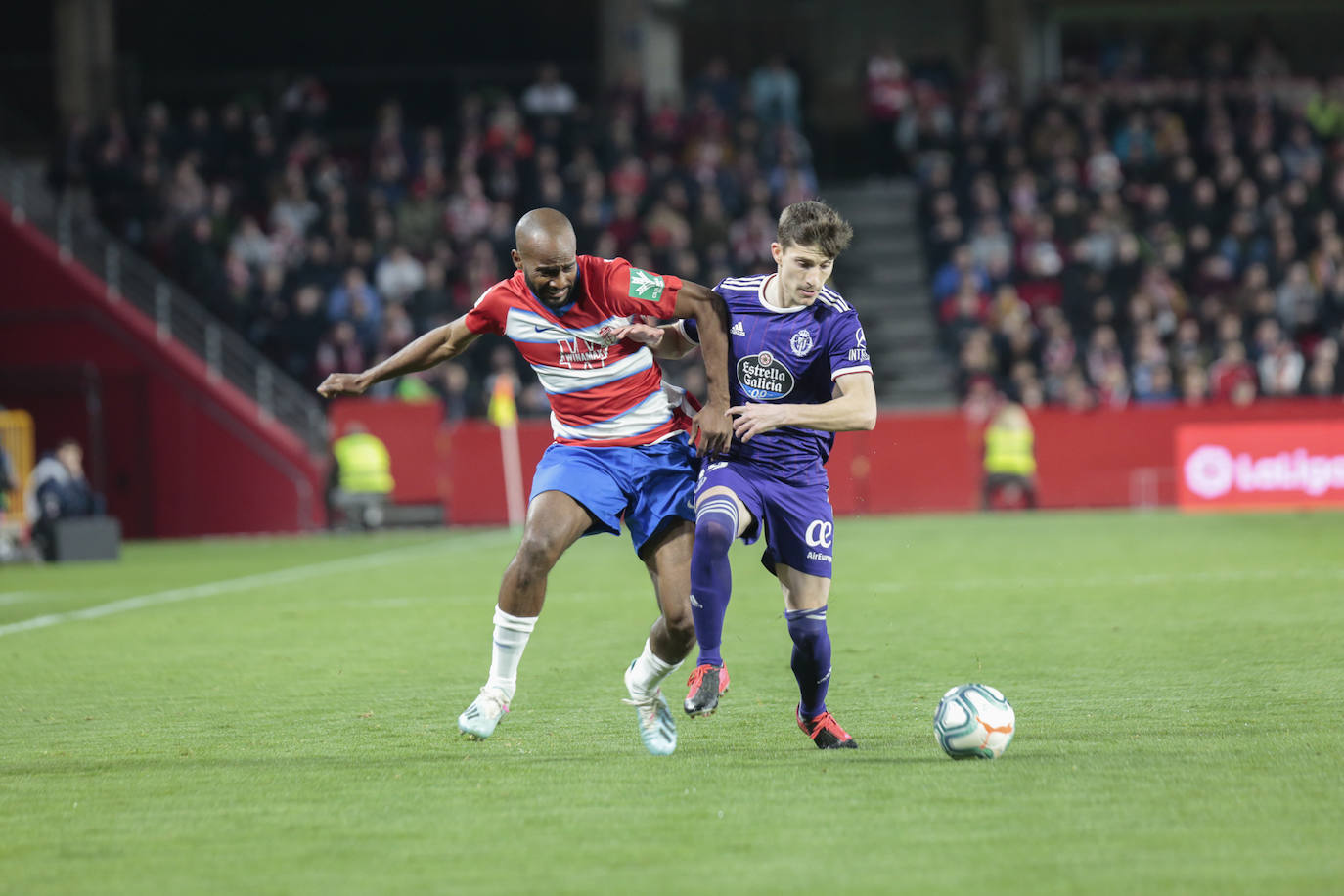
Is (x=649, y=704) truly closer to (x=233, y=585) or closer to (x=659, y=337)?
(x=659, y=337)

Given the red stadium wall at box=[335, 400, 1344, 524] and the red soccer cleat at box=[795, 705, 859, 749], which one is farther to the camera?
the red stadium wall at box=[335, 400, 1344, 524]

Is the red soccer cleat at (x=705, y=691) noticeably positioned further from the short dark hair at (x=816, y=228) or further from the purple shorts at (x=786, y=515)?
the short dark hair at (x=816, y=228)

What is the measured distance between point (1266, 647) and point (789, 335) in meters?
3.75

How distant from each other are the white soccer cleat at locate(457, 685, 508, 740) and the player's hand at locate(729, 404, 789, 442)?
1.31 m

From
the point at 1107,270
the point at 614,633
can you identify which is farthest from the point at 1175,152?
the point at 614,633

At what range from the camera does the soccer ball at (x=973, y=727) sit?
5648mm

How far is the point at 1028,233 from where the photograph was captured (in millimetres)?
23953

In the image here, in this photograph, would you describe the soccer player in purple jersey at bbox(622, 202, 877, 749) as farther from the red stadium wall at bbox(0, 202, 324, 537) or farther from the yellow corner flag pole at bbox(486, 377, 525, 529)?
the red stadium wall at bbox(0, 202, 324, 537)

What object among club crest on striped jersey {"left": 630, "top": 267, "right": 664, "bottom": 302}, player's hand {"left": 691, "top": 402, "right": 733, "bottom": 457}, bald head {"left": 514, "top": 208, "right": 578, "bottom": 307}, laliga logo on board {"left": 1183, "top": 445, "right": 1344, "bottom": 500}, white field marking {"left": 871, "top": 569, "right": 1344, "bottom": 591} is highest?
bald head {"left": 514, "top": 208, "right": 578, "bottom": 307}

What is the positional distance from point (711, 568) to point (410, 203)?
18402mm

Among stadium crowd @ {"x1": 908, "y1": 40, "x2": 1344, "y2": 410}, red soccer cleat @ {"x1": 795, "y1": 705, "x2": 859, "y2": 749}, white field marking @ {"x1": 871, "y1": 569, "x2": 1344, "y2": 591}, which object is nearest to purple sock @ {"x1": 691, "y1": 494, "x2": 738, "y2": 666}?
red soccer cleat @ {"x1": 795, "y1": 705, "x2": 859, "y2": 749}

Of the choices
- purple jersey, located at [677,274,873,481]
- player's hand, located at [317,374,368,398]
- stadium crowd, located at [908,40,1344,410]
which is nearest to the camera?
purple jersey, located at [677,274,873,481]

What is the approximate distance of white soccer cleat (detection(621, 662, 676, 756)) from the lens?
5945mm

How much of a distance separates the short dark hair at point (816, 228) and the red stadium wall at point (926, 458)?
15.0 metres
